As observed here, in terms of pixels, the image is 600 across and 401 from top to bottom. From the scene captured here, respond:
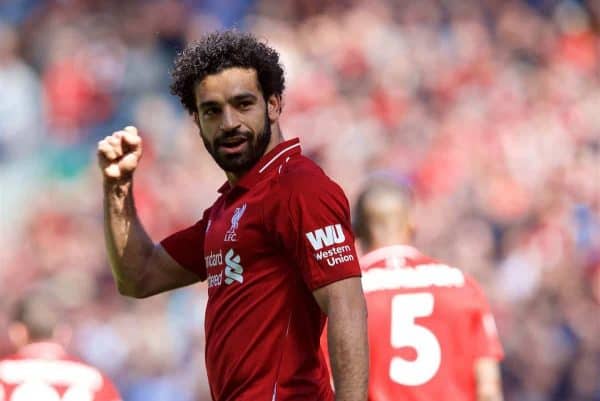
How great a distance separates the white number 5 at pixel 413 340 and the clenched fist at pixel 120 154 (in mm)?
1731

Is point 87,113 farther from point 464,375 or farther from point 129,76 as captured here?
point 464,375

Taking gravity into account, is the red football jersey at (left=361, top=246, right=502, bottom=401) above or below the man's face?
below

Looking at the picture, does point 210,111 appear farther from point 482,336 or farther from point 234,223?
point 482,336

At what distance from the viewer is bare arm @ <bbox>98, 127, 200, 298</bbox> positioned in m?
3.50

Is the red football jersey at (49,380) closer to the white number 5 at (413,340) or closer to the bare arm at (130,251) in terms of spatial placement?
the white number 5 at (413,340)

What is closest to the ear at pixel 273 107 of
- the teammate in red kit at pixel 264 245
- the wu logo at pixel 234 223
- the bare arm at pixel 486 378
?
the teammate in red kit at pixel 264 245

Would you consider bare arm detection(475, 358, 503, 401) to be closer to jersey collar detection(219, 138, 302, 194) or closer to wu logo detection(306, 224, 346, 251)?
jersey collar detection(219, 138, 302, 194)

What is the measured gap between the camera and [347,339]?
9.25 ft

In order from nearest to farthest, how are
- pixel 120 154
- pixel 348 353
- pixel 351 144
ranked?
pixel 348 353
pixel 120 154
pixel 351 144

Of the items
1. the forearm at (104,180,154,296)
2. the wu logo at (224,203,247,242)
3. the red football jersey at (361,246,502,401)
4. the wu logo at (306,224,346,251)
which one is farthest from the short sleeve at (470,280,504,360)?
the wu logo at (306,224,346,251)

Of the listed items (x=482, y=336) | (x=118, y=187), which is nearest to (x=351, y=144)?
(x=482, y=336)

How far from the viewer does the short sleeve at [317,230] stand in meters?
2.90

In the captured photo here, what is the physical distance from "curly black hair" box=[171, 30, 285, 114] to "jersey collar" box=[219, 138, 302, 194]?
150mm

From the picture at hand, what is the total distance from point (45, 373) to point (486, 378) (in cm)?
192
